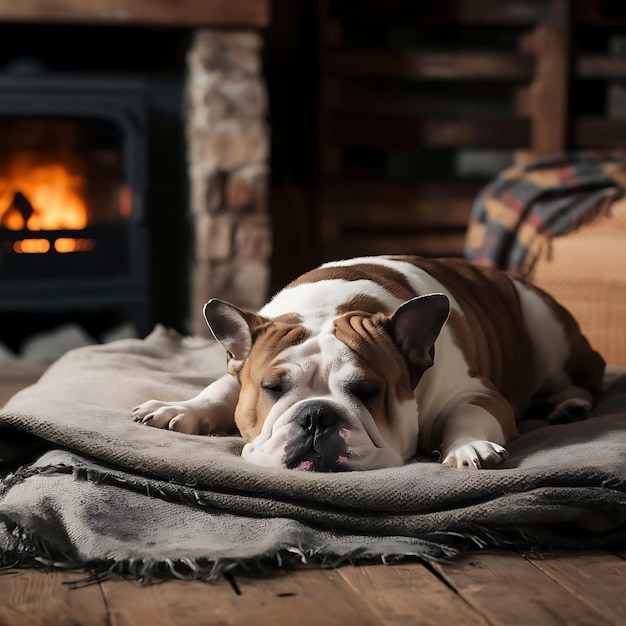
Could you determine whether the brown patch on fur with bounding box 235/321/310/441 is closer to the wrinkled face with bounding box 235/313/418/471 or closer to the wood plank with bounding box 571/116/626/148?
the wrinkled face with bounding box 235/313/418/471

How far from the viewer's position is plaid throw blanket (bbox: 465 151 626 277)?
346cm

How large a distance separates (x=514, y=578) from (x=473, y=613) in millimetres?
154

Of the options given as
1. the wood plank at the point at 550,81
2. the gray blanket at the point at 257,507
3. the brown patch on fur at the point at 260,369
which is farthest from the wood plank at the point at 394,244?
the gray blanket at the point at 257,507

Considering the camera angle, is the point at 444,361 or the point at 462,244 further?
the point at 462,244

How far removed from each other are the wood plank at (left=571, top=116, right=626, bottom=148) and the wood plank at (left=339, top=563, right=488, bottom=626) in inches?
146

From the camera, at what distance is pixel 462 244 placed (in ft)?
15.5

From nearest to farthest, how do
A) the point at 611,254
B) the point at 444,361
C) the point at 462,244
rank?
the point at 444,361 → the point at 611,254 → the point at 462,244

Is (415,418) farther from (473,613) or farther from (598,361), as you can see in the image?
(598,361)

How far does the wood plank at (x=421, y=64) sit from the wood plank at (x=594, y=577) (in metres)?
3.27

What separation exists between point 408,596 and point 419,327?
0.61 metres

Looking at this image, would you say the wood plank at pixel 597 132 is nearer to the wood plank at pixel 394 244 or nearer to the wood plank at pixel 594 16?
the wood plank at pixel 594 16

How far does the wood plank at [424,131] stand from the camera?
4586mm

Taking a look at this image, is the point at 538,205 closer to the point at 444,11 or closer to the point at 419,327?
the point at 444,11

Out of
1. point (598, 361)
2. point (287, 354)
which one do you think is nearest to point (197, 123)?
point (598, 361)
